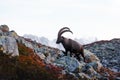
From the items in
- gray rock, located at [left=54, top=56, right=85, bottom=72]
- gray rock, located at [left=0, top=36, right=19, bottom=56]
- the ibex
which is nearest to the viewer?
gray rock, located at [left=0, top=36, right=19, bottom=56]

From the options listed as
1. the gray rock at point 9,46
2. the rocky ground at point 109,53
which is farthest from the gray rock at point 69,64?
the rocky ground at point 109,53

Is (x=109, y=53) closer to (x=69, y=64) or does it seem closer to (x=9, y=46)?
(x=69, y=64)

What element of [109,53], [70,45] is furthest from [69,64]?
[109,53]

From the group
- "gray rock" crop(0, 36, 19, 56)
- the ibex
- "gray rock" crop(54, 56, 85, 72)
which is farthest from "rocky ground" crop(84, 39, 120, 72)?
"gray rock" crop(0, 36, 19, 56)

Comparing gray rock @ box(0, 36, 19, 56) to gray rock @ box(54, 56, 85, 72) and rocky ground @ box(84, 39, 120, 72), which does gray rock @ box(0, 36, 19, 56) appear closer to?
gray rock @ box(54, 56, 85, 72)

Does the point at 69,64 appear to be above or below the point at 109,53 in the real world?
below

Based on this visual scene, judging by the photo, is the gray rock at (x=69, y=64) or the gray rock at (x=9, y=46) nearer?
the gray rock at (x=9, y=46)

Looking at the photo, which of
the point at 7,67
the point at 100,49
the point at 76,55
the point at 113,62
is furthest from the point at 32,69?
the point at 100,49

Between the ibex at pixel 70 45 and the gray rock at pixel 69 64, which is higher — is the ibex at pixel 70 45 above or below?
→ above

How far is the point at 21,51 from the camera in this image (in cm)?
2648

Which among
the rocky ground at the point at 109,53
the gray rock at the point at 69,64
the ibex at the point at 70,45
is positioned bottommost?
the gray rock at the point at 69,64

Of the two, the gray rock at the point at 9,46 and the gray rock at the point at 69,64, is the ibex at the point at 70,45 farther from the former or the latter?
the gray rock at the point at 9,46

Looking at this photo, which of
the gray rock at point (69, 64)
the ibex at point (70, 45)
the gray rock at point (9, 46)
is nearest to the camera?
the gray rock at point (9, 46)

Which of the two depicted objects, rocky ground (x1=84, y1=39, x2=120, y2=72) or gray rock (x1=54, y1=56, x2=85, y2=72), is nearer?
gray rock (x1=54, y1=56, x2=85, y2=72)
